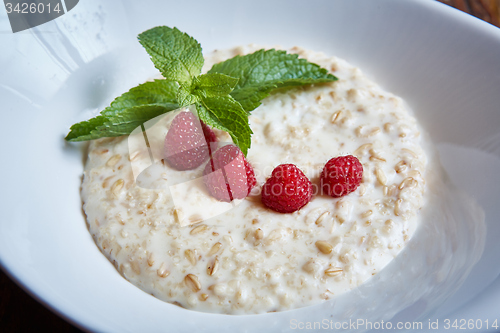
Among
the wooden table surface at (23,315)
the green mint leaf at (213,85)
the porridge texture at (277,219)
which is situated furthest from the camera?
the green mint leaf at (213,85)

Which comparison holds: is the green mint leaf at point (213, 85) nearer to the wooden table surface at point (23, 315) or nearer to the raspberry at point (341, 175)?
the raspberry at point (341, 175)

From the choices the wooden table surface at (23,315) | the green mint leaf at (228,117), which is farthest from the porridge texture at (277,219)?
the wooden table surface at (23,315)

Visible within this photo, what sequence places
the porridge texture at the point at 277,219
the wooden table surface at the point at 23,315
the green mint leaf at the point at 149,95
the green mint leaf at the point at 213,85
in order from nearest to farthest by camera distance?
the porridge texture at the point at 277,219 < the wooden table surface at the point at 23,315 < the green mint leaf at the point at 213,85 < the green mint leaf at the point at 149,95

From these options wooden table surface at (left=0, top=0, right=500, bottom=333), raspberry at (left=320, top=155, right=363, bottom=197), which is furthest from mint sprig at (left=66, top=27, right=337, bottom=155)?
wooden table surface at (left=0, top=0, right=500, bottom=333)

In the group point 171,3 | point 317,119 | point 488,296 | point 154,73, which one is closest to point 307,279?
point 488,296

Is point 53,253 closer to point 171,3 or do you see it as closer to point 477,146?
point 171,3

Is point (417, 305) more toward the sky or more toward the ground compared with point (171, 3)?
more toward the ground
